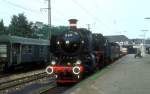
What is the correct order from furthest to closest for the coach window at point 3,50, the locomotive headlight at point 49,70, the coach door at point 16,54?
1. the coach door at point 16,54
2. the coach window at point 3,50
3. the locomotive headlight at point 49,70

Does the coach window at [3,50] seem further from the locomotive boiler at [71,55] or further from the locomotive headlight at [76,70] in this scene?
the locomotive headlight at [76,70]

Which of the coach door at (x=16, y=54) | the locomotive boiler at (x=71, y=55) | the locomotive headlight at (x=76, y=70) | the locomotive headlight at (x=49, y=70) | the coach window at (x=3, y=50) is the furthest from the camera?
the coach door at (x=16, y=54)

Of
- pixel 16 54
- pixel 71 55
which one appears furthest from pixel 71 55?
pixel 16 54

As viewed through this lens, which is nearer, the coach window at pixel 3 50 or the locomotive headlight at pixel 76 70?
the locomotive headlight at pixel 76 70

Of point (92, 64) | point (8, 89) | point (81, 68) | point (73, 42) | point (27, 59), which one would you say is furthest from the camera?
point (27, 59)

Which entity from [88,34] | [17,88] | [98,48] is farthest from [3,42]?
[17,88]

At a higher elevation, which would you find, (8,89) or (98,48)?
(98,48)

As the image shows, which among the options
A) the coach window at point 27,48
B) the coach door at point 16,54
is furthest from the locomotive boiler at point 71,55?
the coach window at point 27,48

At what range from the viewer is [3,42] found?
31047mm

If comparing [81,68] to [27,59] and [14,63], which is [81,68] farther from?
[27,59]

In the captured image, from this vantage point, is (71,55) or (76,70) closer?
(76,70)

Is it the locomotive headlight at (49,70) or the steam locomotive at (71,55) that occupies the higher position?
the steam locomotive at (71,55)

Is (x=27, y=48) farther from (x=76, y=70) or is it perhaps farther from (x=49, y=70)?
(x=76, y=70)

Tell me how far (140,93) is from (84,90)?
8.87ft
